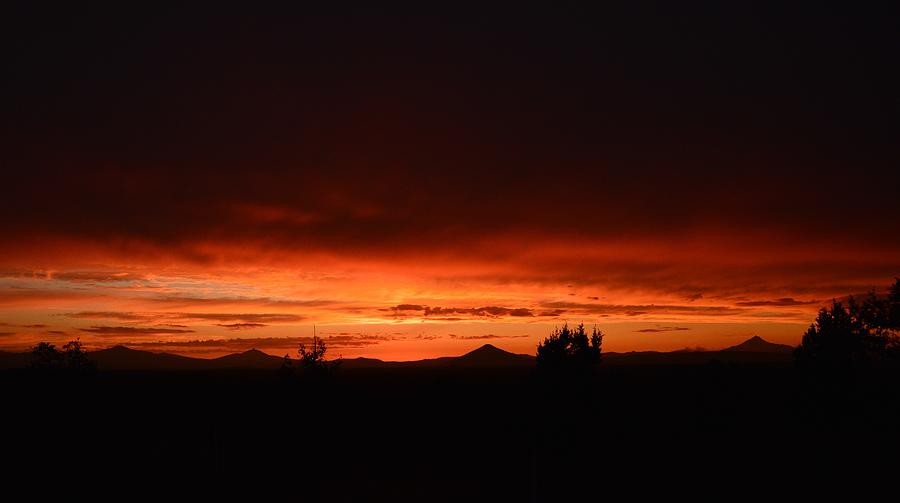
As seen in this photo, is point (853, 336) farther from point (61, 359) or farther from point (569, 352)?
point (61, 359)

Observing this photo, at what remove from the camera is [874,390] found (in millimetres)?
29547

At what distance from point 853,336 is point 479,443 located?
1905 cm

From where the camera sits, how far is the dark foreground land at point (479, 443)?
76.1 feet

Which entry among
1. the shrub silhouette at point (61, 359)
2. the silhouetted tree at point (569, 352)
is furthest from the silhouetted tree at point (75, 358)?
the silhouetted tree at point (569, 352)

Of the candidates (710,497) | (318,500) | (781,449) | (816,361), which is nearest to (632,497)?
(710,497)

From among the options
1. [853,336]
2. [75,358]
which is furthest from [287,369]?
[853,336]

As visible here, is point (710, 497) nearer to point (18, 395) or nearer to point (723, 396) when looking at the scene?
point (723, 396)

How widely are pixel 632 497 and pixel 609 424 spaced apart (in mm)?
5846

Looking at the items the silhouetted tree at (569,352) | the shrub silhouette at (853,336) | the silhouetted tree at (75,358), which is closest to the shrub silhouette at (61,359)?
the silhouetted tree at (75,358)

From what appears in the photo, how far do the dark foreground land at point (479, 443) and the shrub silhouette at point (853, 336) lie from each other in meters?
1.18

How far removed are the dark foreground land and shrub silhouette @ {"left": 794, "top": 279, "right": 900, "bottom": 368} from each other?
46.4 inches

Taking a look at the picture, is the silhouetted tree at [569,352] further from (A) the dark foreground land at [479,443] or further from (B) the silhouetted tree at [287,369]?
(B) the silhouetted tree at [287,369]

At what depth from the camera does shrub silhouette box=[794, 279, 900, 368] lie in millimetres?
29703

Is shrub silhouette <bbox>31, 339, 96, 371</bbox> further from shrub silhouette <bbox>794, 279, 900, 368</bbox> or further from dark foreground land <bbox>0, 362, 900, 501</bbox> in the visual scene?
shrub silhouette <bbox>794, 279, 900, 368</bbox>
